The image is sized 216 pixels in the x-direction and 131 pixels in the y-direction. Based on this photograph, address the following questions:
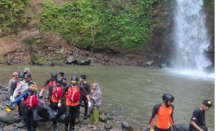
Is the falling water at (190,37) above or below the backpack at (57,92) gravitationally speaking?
above

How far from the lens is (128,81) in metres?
16.3

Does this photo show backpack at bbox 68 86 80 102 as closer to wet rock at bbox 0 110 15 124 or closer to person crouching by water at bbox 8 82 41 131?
person crouching by water at bbox 8 82 41 131

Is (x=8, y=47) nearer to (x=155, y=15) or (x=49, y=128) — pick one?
(x=155, y=15)

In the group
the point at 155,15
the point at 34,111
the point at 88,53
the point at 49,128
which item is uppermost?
the point at 155,15

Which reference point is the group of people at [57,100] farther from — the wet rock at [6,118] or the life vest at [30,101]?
the wet rock at [6,118]

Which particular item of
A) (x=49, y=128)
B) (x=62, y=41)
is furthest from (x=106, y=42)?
(x=49, y=128)

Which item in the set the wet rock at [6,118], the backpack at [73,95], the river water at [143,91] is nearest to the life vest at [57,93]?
the backpack at [73,95]

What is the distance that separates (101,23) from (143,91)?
43.6 ft

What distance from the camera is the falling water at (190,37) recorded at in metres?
22.8

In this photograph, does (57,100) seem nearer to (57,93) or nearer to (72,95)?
→ (57,93)

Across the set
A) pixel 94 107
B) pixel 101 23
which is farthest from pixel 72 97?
pixel 101 23

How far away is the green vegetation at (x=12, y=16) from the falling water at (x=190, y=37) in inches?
626

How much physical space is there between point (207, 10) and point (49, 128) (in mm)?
20755

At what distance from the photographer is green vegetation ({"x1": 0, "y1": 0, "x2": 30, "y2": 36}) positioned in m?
24.1
